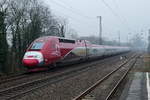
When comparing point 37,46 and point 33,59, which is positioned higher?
point 37,46

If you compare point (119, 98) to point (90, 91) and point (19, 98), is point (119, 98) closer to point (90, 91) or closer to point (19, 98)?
point (90, 91)

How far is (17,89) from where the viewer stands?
43.7ft

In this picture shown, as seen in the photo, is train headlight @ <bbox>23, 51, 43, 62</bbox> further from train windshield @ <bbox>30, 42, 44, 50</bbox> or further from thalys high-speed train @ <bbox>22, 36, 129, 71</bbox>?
train windshield @ <bbox>30, 42, 44, 50</bbox>

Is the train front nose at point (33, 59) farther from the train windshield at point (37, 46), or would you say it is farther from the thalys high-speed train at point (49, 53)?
the train windshield at point (37, 46)

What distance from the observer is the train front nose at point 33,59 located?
19672 mm

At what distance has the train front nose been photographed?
774 inches

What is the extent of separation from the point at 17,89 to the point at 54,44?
916cm

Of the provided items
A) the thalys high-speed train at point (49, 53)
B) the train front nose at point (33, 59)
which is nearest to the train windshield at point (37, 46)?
the thalys high-speed train at point (49, 53)

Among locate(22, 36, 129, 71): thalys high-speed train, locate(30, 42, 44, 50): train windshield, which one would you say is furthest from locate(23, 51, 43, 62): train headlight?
locate(30, 42, 44, 50): train windshield

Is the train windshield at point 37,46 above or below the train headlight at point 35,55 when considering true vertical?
above

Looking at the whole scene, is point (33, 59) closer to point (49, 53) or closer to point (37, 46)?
point (37, 46)

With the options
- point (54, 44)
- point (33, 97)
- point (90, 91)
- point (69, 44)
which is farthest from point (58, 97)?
point (69, 44)

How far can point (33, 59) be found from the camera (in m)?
19.7

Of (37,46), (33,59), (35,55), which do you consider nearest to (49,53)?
(37,46)
